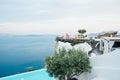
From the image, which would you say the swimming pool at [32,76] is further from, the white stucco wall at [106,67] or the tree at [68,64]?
the white stucco wall at [106,67]

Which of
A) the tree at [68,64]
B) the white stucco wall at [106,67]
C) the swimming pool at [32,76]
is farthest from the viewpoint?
the swimming pool at [32,76]

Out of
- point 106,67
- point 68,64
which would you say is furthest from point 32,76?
point 106,67

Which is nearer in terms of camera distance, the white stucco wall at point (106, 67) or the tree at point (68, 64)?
the white stucco wall at point (106, 67)

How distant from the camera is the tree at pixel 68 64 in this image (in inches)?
375

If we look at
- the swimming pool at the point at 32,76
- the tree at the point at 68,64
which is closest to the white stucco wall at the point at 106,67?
the tree at the point at 68,64

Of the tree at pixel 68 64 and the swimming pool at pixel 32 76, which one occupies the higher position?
the tree at pixel 68 64

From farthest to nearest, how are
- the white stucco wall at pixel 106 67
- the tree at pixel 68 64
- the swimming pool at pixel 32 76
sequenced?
the swimming pool at pixel 32 76 → the tree at pixel 68 64 → the white stucco wall at pixel 106 67

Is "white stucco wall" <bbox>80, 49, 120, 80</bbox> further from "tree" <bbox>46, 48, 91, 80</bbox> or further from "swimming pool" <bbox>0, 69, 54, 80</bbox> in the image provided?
"swimming pool" <bbox>0, 69, 54, 80</bbox>

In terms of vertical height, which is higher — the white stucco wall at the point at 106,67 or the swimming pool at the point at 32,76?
the white stucco wall at the point at 106,67

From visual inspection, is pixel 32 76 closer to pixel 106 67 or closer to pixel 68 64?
pixel 68 64

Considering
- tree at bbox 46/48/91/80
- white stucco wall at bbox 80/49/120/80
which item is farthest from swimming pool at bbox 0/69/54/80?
white stucco wall at bbox 80/49/120/80

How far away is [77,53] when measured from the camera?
384 inches

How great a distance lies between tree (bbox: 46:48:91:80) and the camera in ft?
31.2

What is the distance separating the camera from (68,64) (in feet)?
31.1
